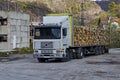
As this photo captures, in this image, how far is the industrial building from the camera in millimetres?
63906

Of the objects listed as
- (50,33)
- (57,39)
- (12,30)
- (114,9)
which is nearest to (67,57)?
(57,39)

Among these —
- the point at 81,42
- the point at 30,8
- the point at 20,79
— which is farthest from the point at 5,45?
the point at 30,8

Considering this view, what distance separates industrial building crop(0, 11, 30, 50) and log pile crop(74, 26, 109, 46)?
17.9 m

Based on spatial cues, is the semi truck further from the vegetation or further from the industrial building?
the vegetation

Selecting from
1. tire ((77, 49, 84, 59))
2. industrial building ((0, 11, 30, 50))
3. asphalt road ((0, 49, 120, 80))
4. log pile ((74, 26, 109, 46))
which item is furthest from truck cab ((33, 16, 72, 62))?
industrial building ((0, 11, 30, 50))

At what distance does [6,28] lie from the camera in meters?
64.2

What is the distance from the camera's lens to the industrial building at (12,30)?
63.9 metres

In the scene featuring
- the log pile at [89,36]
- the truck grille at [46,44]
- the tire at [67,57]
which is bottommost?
the tire at [67,57]

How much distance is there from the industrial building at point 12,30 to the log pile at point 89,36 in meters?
17.9

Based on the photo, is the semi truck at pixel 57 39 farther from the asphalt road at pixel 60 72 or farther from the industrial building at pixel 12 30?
the industrial building at pixel 12 30

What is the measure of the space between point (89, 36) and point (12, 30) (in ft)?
85.1

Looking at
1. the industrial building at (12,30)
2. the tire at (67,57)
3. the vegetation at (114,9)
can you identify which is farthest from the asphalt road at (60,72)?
the vegetation at (114,9)

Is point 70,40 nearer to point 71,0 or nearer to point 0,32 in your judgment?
point 0,32

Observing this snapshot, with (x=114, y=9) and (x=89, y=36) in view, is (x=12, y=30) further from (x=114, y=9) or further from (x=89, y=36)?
(x=114, y=9)
